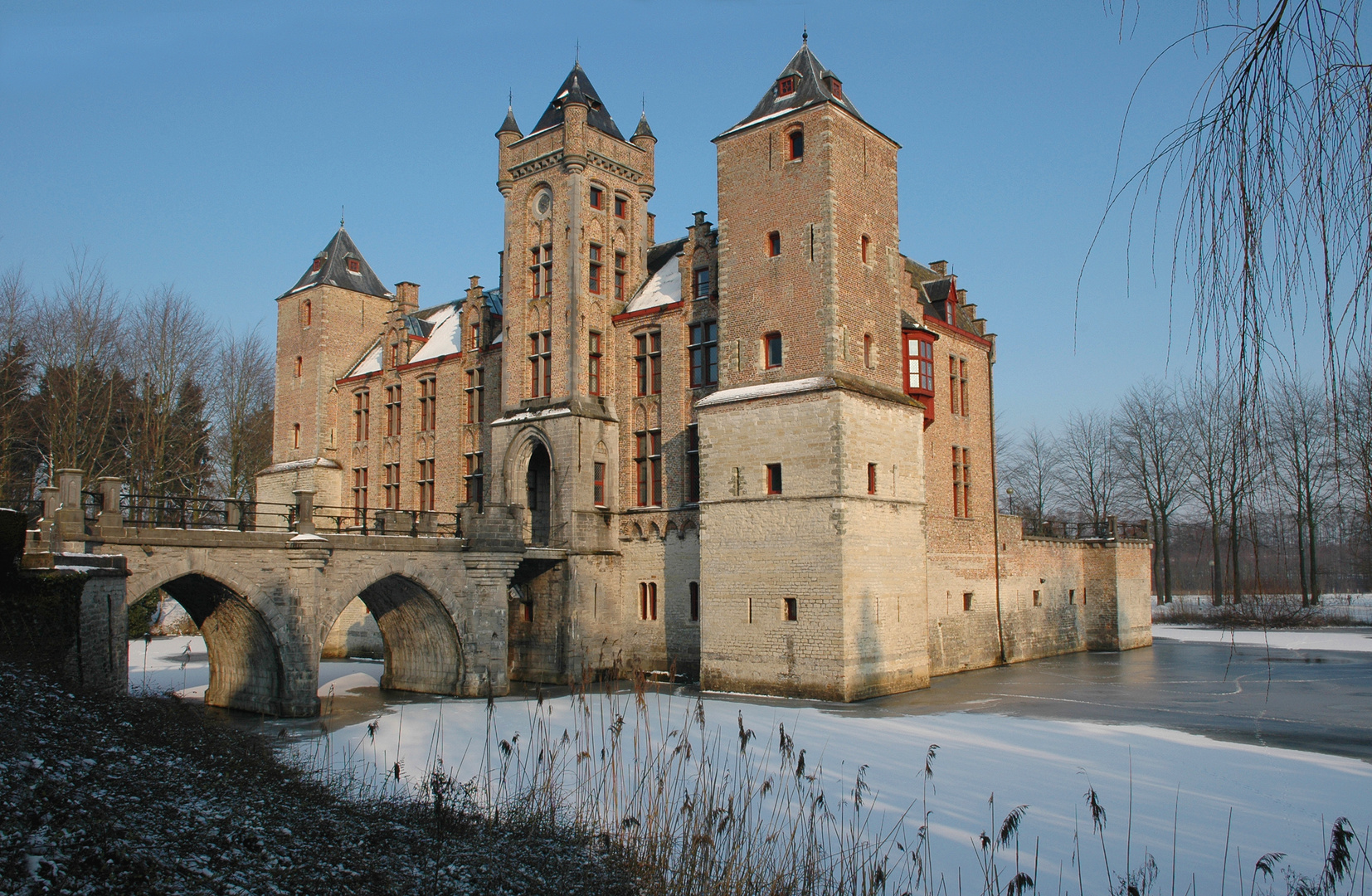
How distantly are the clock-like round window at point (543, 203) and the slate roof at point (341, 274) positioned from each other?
11619mm

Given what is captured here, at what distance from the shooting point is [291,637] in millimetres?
18875

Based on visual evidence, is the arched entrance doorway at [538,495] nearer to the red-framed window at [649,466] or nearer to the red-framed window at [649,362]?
the red-framed window at [649,466]

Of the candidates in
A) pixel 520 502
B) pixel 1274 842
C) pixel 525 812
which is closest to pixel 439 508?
pixel 520 502

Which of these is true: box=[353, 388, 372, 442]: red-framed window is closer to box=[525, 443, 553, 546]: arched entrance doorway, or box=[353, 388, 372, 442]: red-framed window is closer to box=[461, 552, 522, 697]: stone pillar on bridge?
box=[525, 443, 553, 546]: arched entrance doorway

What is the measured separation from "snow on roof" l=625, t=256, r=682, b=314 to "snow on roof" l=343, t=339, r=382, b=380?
12.0 meters

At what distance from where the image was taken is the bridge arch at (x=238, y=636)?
1788 cm

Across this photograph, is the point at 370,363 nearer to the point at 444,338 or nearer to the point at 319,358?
the point at 319,358

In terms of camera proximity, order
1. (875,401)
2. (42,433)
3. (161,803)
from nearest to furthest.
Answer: (161,803), (875,401), (42,433)

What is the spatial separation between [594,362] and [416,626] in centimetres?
898

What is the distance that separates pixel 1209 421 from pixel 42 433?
3873 cm

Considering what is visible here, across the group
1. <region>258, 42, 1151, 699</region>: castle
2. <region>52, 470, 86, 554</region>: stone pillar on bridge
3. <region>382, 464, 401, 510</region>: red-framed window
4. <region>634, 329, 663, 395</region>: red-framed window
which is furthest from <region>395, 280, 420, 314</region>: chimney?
<region>52, 470, 86, 554</region>: stone pillar on bridge

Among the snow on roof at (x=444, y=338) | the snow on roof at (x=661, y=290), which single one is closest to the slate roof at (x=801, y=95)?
the snow on roof at (x=661, y=290)

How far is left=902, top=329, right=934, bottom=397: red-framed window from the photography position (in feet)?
82.2

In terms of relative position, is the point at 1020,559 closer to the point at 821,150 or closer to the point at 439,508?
the point at 821,150
